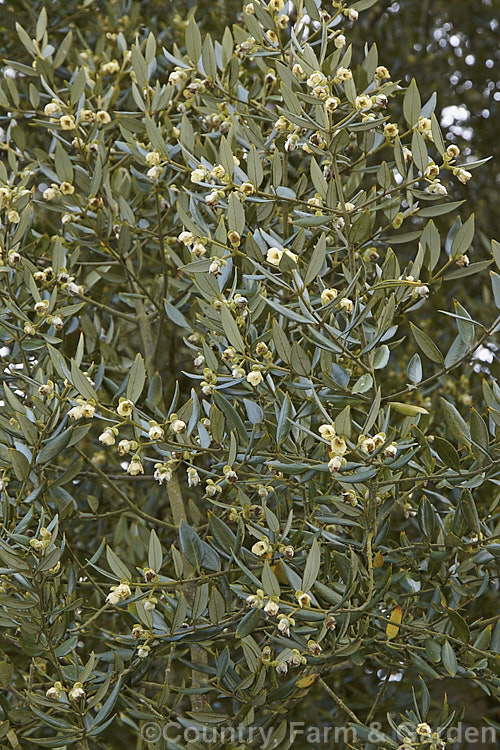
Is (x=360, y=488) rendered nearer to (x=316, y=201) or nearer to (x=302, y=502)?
(x=302, y=502)

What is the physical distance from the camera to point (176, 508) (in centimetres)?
204

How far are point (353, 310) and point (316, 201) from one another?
0.71 feet

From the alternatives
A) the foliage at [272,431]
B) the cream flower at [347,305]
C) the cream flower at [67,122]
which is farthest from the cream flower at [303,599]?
the cream flower at [67,122]

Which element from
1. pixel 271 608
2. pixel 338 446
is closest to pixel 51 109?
pixel 338 446

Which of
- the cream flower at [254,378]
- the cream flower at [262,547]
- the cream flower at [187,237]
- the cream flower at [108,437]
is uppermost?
the cream flower at [187,237]

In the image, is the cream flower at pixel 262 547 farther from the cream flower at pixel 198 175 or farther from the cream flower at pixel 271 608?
the cream flower at pixel 198 175

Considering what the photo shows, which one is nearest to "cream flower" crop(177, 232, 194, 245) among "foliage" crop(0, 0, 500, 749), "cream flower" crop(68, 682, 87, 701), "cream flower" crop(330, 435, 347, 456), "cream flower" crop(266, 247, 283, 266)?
"foliage" crop(0, 0, 500, 749)

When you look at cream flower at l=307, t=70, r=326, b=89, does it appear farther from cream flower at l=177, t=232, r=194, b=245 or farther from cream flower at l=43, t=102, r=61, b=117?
cream flower at l=43, t=102, r=61, b=117

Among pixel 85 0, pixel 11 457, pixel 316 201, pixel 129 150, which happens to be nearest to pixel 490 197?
pixel 85 0

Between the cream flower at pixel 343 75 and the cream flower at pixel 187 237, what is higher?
the cream flower at pixel 343 75

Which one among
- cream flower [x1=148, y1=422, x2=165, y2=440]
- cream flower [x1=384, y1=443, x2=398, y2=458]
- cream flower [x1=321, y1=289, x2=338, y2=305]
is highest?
cream flower [x1=321, y1=289, x2=338, y2=305]

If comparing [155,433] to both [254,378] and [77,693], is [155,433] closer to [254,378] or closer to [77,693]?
[254,378]

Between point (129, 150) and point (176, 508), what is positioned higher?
point (129, 150)

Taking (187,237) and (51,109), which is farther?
(51,109)
